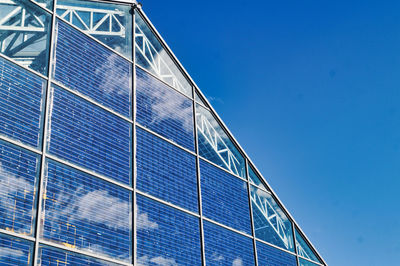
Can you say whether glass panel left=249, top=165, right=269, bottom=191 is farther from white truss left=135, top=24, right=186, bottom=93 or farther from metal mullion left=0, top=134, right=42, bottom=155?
metal mullion left=0, top=134, right=42, bottom=155

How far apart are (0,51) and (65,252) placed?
22.9 ft

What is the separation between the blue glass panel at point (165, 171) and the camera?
21.9m

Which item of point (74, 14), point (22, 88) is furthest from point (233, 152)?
point (22, 88)

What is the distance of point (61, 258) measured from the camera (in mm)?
17047

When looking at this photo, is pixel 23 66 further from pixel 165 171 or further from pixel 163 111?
pixel 163 111

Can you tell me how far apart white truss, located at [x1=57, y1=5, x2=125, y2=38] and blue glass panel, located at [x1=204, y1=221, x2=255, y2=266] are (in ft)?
30.7

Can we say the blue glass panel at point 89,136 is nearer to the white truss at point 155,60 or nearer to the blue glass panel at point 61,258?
the blue glass panel at point 61,258

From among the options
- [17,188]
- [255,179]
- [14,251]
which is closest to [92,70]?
[17,188]

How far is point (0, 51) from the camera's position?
18.5 meters

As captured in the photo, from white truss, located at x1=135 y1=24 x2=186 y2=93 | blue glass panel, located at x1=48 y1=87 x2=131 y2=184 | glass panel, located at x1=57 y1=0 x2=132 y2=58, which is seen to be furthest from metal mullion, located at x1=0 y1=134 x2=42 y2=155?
white truss, located at x1=135 y1=24 x2=186 y2=93

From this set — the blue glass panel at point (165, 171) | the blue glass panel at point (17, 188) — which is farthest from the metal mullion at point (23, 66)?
the blue glass panel at point (165, 171)

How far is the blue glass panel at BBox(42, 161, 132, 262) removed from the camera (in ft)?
57.4

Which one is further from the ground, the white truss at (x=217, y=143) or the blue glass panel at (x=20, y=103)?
the white truss at (x=217, y=143)

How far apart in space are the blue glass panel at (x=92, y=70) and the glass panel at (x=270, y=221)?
8.80 m
